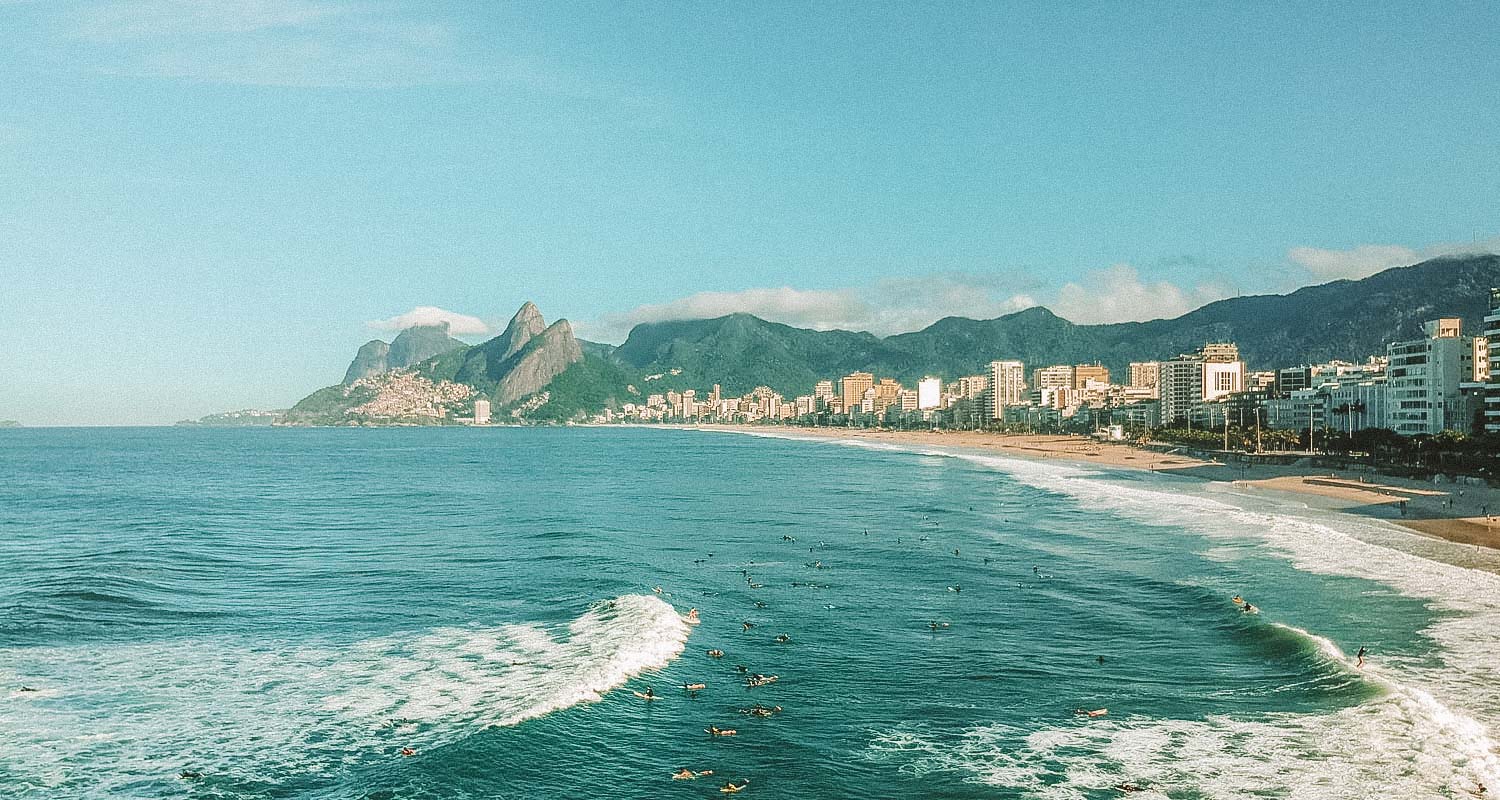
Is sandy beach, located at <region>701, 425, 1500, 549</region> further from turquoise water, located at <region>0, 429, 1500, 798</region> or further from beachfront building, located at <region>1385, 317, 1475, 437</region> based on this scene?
beachfront building, located at <region>1385, 317, 1475, 437</region>

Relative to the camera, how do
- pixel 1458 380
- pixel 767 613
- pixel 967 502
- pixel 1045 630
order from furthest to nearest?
pixel 1458 380 < pixel 967 502 < pixel 767 613 < pixel 1045 630

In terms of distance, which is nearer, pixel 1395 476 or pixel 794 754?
pixel 794 754

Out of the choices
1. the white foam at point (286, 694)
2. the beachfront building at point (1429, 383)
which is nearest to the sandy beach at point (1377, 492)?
the beachfront building at point (1429, 383)

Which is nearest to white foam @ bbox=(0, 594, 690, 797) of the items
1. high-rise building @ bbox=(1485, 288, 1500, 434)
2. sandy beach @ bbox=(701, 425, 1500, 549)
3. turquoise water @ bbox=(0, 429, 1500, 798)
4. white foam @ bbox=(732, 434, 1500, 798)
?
turquoise water @ bbox=(0, 429, 1500, 798)

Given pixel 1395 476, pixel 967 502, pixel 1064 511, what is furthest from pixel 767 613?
pixel 1395 476

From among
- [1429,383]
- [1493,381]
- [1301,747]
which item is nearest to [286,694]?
[1301,747]

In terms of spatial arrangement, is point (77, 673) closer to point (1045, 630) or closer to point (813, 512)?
point (1045, 630)
